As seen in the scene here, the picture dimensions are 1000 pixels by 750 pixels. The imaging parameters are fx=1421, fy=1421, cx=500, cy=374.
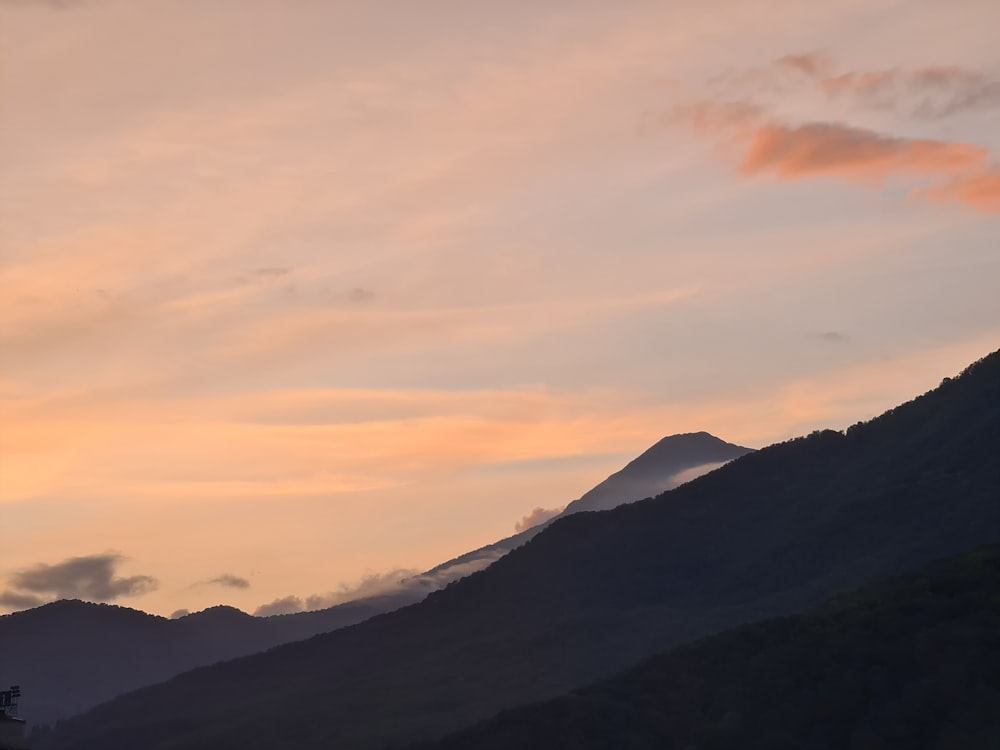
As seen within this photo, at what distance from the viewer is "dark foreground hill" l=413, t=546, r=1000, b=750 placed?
522 feet

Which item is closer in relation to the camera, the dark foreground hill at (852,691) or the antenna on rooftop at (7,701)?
the antenna on rooftop at (7,701)

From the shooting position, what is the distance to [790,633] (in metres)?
198

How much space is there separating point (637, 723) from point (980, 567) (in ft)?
169

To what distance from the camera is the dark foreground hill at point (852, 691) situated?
522 feet

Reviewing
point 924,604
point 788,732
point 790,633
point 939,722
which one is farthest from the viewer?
point 790,633

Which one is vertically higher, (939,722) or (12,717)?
(12,717)

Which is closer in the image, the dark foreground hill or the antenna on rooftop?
the antenna on rooftop

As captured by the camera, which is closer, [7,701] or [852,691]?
[7,701]

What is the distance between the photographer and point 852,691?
172250 millimetres

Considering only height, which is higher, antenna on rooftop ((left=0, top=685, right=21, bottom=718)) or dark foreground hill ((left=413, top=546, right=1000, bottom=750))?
antenna on rooftop ((left=0, top=685, right=21, bottom=718))

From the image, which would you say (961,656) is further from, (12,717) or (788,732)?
(12,717)

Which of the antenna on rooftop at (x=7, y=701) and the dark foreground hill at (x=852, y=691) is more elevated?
the antenna on rooftop at (x=7, y=701)

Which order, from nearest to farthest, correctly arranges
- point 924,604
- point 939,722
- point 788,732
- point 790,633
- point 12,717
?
1. point 12,717
2. point 939,722
3. point 788,732
4. point 924,604
5. point 790,633

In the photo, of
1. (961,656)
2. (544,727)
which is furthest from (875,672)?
(544,727)
